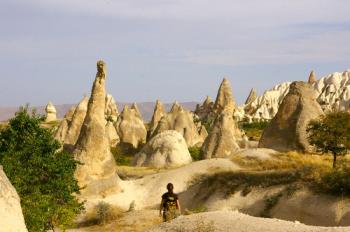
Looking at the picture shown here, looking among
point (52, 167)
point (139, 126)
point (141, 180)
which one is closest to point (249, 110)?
point (139, 126)

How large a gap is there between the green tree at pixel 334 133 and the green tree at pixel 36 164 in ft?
56.8

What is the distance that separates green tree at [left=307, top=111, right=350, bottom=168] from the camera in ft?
115

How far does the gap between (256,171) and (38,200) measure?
17502 millimetres

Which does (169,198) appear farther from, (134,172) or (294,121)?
(294,121)

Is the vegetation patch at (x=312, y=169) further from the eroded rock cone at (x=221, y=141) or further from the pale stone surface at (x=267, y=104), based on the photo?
the pale stone surface at (x=267, y=104)

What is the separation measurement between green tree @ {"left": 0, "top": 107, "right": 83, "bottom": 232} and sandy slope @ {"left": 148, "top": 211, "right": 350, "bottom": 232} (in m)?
5.10

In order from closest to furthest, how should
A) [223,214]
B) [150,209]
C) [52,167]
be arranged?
[223,214] → [52,167] → [150,209]

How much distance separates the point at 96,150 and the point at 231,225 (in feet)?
61.1

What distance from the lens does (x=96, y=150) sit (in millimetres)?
34312

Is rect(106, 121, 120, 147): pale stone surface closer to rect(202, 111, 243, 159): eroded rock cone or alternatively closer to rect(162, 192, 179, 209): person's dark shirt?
rect(202, 111, 243, 159): eroded rock cone

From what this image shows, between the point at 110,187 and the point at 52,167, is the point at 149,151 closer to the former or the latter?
the point at 110,187

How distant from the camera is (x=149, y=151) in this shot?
143 ft

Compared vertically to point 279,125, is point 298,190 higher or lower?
lower

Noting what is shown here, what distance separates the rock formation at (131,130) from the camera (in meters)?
61.6
